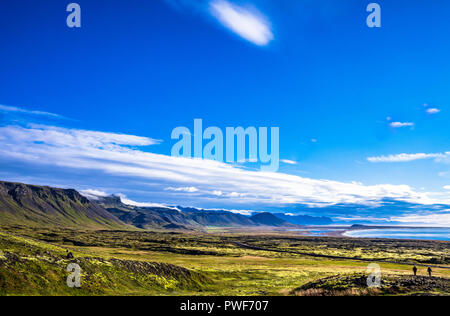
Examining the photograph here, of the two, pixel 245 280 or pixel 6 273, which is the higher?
pixel 6 273

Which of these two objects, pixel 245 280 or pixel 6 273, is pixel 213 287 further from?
pixel 6 273
